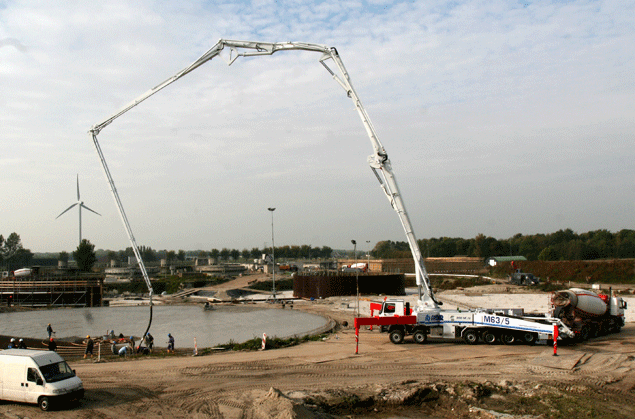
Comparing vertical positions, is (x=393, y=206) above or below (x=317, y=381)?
above

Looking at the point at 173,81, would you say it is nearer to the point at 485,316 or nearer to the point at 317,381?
the point at 317,381

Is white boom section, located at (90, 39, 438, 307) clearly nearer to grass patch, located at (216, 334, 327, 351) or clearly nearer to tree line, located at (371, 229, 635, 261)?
Result: grass patch, located at (216, 334, 327, 351)

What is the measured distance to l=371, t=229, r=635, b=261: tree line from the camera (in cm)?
11362

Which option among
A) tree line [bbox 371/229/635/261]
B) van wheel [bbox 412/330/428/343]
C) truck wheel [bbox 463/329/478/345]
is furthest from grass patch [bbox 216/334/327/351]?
tree line [bbox 371/229/635/261]

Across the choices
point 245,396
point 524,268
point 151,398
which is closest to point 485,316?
point 245,396

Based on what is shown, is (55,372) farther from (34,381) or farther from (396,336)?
(396,336)

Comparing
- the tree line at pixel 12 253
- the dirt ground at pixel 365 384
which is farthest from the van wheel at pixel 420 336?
the tree line at pixel 12 253

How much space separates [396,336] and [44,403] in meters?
16.0

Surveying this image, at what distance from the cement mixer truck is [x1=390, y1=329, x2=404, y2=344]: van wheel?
8323 mm

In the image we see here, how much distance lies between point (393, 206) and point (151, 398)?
1506cm

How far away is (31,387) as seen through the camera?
1302cm

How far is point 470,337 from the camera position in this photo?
23281 millimetres

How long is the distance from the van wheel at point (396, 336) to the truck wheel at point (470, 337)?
3.19 m

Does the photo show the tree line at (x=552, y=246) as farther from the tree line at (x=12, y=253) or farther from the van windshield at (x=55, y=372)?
the tree line at (x=12, y=253)
